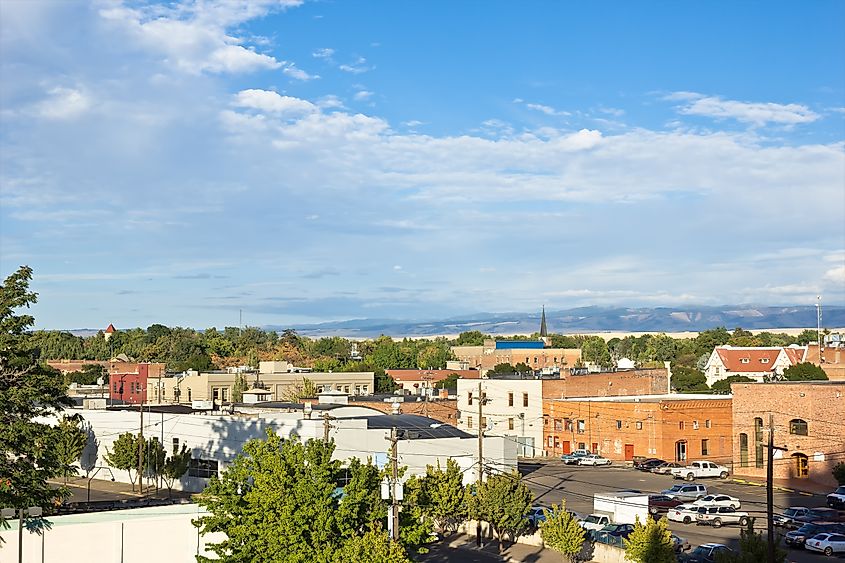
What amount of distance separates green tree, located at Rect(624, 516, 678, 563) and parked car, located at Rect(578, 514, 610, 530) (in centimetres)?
1186

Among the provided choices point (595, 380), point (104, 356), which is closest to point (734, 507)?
point (595, 380)

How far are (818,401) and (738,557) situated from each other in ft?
114

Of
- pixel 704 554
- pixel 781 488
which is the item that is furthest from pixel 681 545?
pixel 781 488

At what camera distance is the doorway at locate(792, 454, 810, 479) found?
64.1m

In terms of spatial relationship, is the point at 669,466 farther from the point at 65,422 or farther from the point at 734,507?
the point at 65,422

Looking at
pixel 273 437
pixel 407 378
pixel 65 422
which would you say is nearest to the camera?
pixel 273 437

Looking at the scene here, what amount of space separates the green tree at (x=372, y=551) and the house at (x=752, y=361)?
10192cm

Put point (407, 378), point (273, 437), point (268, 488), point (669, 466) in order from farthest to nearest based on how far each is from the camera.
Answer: point (407, 378) < point (669, 466) < point (273, 437) < point (268, 488)

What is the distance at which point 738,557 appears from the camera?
1262 inches

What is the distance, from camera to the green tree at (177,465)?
5984 cm

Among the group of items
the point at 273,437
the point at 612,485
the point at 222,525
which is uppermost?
the point at 273,437

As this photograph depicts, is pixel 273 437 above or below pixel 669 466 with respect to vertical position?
above

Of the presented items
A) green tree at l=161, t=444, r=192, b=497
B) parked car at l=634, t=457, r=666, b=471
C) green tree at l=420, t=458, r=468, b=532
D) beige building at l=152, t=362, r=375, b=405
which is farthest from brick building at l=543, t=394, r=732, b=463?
green tree at l=161, t=444, r=192, b=497

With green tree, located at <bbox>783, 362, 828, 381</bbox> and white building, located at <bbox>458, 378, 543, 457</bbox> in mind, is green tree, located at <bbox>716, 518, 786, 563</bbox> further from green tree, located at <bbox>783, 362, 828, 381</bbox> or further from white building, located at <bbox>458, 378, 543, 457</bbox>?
green tree, located at <bbox>783, 362, 828, 381</bbox>
